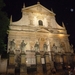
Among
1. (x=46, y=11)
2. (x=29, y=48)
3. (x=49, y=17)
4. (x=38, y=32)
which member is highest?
(x=46, y=11)

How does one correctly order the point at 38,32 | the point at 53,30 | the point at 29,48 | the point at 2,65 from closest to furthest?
the point at 2,65
the point at 29,48
the point at 38,32
the point at 53,30

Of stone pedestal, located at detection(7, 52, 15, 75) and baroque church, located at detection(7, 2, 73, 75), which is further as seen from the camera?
baroque church, located at detection(7, 2, 73, 75)

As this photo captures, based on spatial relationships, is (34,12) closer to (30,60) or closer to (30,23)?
(30,23)

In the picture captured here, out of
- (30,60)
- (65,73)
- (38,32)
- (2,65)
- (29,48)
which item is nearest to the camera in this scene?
(2,65)

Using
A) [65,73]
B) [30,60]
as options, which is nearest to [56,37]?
[30,60]

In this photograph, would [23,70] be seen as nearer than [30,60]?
Yes

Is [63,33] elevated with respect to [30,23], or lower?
lower

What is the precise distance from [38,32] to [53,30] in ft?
11.3

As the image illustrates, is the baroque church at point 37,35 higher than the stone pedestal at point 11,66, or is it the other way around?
the baroque church at point 37,35

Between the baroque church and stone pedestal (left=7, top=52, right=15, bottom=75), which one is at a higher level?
the baroque church

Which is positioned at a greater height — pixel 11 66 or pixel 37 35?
pixel 37 35

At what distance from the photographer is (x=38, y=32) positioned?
62.6ft

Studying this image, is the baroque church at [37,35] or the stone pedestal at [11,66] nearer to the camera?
the stone pedestal at [11,66]

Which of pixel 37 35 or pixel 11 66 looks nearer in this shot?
pixel 11 66
